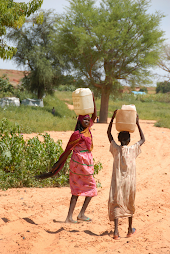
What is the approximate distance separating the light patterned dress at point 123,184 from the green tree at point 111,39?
46.8ft

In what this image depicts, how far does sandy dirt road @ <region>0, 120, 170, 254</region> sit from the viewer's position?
2814 mm

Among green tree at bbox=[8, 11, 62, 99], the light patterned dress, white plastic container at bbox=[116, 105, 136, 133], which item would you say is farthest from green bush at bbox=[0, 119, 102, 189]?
green tree at bbox=[8, 11, 62, 99]

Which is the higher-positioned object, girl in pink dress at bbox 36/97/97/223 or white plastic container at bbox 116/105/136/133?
white plastic container at bbox 116/105/136/133

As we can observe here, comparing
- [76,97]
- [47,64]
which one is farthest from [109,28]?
[76,97]

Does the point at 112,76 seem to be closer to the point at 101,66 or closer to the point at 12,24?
the point at 101,66

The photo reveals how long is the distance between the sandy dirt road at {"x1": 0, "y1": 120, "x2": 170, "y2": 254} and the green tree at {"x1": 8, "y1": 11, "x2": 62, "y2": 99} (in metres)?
17.6

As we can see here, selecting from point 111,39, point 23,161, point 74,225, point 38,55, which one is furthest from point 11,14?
point 38,55

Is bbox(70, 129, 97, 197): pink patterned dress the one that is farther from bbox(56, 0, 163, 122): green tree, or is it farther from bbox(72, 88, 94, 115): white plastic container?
bbox(56, 0, 163, 122): green tree

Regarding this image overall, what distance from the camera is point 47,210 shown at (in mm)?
3949

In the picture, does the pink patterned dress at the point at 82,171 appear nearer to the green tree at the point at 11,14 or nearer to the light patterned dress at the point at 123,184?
the light patterned dress at the point at 123,184

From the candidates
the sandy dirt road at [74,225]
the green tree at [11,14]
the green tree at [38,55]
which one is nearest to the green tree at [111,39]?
A: the green tree at [38,55]

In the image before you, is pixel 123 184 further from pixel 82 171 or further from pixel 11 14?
pixel 11 14

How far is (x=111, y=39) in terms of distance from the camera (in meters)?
16.9

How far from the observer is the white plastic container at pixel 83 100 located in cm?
325
